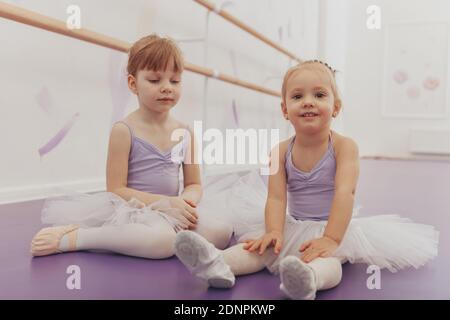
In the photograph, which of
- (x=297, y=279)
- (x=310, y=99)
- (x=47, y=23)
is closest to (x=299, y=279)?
(x=297, y=279)

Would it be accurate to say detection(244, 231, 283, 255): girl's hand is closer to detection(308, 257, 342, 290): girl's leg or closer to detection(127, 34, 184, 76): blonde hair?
detection(308, 257, 342, 290): girl's leg

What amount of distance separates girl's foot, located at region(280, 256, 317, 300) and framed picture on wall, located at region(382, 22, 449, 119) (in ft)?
14.1

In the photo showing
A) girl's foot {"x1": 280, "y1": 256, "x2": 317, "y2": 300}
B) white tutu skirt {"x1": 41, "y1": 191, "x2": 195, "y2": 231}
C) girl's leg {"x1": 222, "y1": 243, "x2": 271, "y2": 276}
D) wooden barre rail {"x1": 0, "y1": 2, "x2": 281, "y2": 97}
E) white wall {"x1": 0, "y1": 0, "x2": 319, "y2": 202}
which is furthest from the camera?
white wall {"x1": 0, "y1": 0, "x2": 319, "y2": 202}

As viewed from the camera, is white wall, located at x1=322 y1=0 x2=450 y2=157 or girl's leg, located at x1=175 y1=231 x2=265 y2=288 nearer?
girl's leg, located at x1=175 y1=231 x2=265 y2=288

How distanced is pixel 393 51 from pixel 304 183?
4.12m

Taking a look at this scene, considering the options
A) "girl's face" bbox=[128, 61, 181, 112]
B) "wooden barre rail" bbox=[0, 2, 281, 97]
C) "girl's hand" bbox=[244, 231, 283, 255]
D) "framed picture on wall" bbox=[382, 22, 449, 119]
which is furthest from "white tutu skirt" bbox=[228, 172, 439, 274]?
"framed picture on wall" bbox=[382, 22, 449, 119]

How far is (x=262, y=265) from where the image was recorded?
31.7 inches

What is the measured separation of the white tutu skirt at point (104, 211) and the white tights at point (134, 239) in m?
0.02

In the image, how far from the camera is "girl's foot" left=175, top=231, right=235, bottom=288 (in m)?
0.68

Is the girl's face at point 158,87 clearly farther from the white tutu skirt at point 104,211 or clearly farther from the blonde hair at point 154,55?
the white tutu skirt at point 104,211

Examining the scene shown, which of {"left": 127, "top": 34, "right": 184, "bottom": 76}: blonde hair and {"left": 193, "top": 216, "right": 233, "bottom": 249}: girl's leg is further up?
{"left": 127, "top": 34, "right": 184, "bottom": 76}: blonde hair
